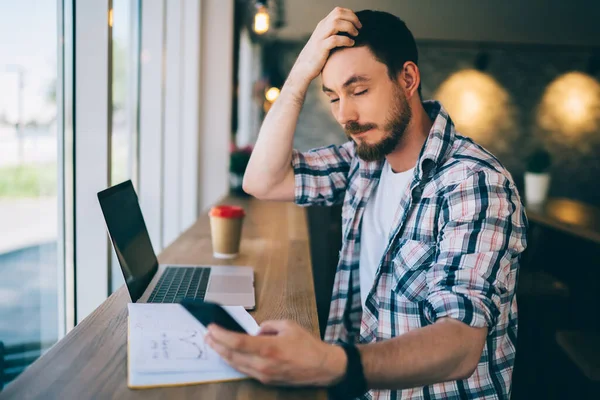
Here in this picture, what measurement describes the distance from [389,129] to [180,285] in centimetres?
67

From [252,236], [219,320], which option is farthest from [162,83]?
[219,320]

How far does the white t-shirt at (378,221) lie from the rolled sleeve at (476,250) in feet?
1.03

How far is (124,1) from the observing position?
2.04 metres

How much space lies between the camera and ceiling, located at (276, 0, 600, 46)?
16.6 feet

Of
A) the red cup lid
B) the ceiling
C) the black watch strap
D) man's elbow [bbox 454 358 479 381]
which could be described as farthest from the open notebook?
the ceiling

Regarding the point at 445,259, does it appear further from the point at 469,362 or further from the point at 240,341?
the point at 240,341

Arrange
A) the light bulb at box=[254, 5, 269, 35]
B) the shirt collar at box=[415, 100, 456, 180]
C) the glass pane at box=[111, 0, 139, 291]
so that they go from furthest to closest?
the light bulb at box=[254, 5, 269, 35], the glass pane at box=[111, 0, 139, 291], the shirt collar at box=[415, 100, 456, 180]

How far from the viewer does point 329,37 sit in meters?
1.32

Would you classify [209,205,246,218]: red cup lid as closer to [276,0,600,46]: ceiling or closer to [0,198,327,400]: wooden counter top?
[0,198,327,400]: wooden counter top

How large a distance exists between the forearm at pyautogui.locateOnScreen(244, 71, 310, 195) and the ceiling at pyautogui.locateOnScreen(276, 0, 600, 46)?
2.92 meters

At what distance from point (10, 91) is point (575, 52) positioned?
7608mm

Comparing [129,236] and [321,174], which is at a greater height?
[321,174]

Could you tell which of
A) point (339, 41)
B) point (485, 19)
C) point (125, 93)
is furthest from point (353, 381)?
Result: point (485, 19)

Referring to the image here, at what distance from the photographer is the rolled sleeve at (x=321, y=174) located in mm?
1595
